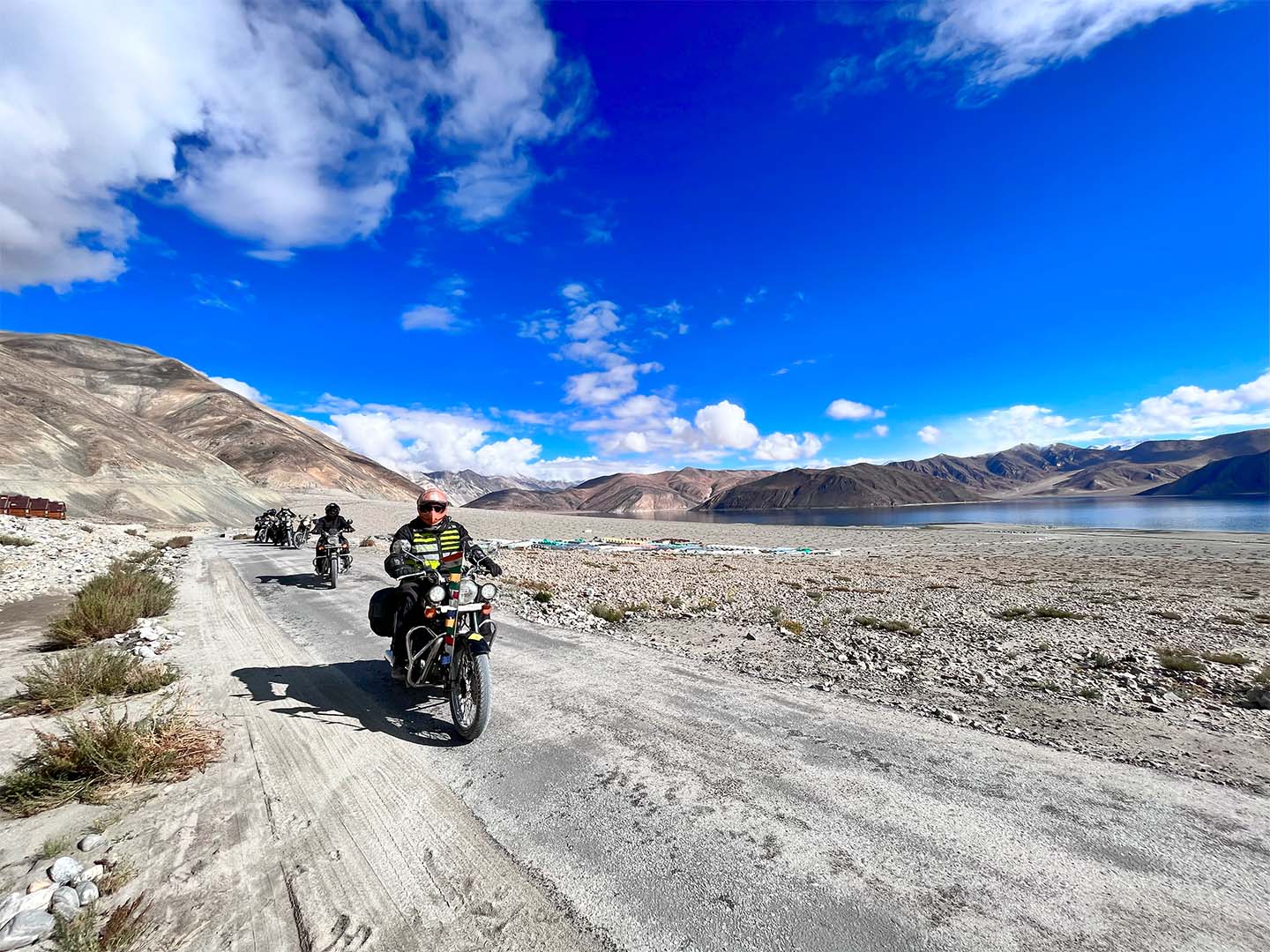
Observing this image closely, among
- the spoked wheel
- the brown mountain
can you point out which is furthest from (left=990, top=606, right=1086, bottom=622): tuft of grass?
the brown mountain

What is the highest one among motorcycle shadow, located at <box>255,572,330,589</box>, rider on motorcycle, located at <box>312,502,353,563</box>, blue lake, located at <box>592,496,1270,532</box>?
rider on motorcycle, located at <box>312,502,353,563</box>

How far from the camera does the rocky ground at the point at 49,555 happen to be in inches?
478

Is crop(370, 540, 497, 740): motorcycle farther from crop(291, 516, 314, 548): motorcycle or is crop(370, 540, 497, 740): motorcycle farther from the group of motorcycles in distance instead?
crop(291, 516, 314, 548): motorcycle

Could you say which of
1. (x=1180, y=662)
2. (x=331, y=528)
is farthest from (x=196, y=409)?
(x=1180, y=662)

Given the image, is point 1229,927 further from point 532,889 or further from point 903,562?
point 903,562

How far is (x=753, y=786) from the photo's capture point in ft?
12.5

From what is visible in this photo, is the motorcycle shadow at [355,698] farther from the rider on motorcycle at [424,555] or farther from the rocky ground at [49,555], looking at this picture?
the rocky ground at [49,555]

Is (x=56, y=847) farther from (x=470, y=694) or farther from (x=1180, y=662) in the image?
(x=1180, y=662)

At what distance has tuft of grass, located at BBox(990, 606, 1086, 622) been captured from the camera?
10.2 meters

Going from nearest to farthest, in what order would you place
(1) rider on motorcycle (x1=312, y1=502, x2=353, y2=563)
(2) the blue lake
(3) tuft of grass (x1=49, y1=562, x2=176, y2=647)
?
(3) tuft of grass (x1=49, y1=562, x2=176, y2=647) < (1) rider on motorcycle (x1=312, y1=502, x2=353, y2=563) < (2) the blue lake

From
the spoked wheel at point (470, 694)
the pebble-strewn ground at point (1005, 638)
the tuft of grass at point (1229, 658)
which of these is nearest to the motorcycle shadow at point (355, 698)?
the spoked wheel at point (470, 694)

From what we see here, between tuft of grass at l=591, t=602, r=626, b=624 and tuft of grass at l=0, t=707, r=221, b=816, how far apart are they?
6.23 metres

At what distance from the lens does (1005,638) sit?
27.7ft

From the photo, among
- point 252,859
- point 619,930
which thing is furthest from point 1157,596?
point 252,859
